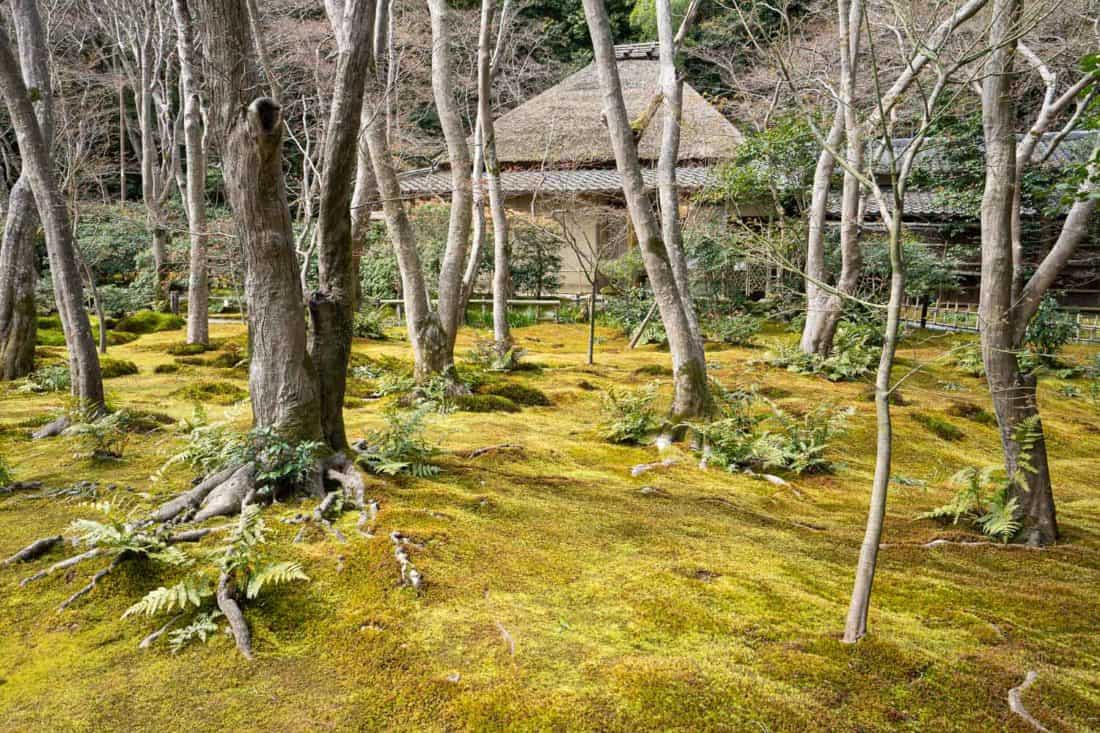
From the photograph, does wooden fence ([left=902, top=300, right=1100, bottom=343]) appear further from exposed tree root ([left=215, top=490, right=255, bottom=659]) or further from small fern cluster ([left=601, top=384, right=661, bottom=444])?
exposed tree root ([left=215, top=490, right=255, bottom=659])

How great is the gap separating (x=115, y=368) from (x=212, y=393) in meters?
1.92

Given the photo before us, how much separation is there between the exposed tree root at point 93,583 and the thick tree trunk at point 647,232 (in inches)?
159

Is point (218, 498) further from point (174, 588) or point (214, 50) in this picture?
point (214, 50)

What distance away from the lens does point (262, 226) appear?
3229mm

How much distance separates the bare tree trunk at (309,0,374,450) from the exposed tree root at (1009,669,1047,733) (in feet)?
10.9

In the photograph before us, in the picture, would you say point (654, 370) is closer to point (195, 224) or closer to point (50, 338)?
point (195, 224)

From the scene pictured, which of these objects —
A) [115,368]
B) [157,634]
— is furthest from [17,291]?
[157,634]

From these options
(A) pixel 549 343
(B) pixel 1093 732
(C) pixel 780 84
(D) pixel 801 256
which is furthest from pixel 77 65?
(B) pixel 1093 732

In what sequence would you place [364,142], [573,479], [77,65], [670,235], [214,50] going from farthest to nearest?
[77,65] < [364,142] < [670,235] < [573,479] < [214,50]

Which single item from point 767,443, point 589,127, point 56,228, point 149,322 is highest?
point 589,127

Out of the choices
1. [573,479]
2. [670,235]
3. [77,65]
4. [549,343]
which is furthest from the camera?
[77,65]

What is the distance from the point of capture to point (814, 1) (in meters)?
16.9

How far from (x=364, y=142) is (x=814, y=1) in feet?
48.8

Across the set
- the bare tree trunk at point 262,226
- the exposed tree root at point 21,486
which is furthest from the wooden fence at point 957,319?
the exposed tree root at point 21,486
